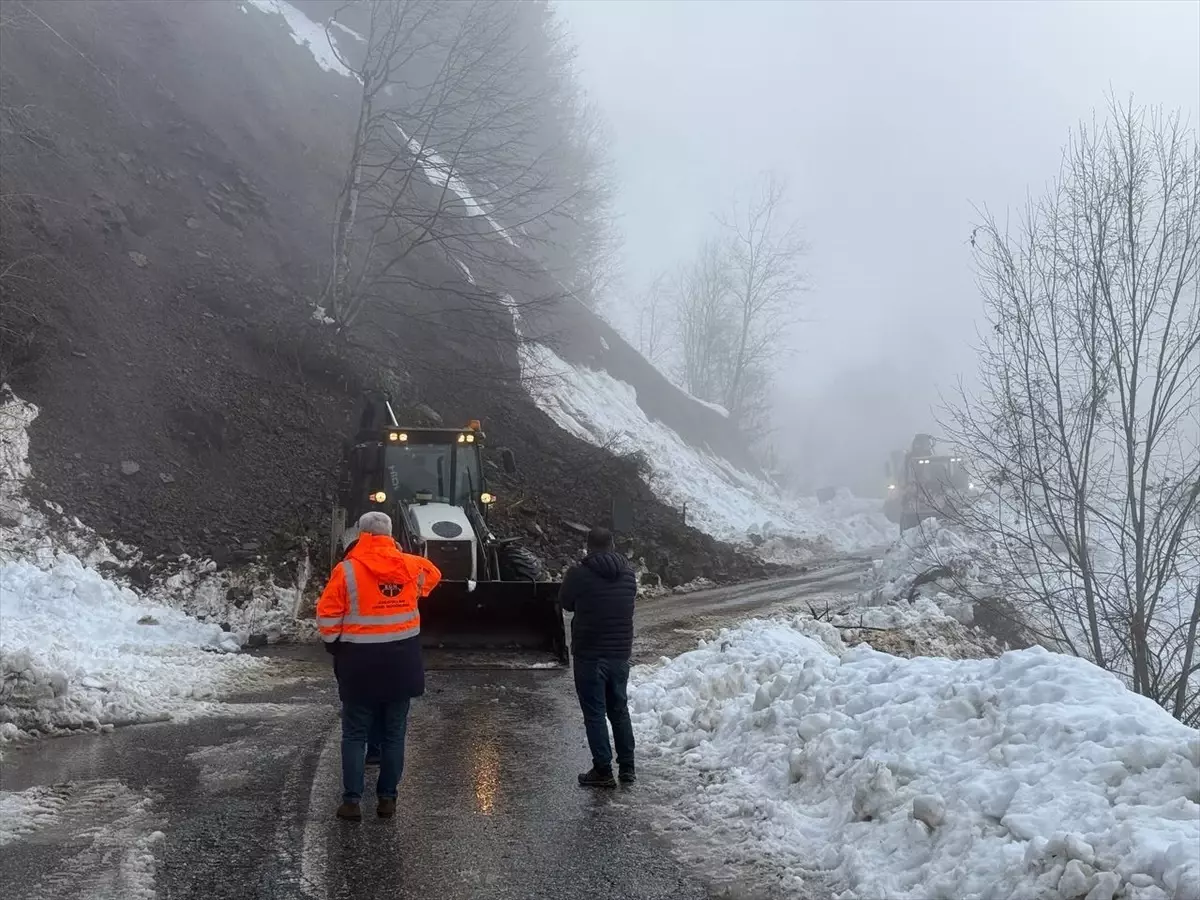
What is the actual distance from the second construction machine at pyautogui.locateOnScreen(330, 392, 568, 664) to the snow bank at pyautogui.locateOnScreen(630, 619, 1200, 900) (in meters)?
4.33

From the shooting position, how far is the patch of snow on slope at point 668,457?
97.0 ft

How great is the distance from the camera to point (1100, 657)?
35.9ft

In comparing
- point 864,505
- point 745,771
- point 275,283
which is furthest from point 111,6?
point 864,505

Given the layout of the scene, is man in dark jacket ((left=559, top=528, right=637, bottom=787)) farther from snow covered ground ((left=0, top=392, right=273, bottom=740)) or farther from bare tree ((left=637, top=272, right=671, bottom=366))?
bare tree ((left=637, top=272, right=671, bottom=366))

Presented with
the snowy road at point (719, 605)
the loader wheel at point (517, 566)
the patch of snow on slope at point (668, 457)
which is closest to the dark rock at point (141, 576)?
the loader wheel at point (517, 566)

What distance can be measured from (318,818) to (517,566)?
6.92 m

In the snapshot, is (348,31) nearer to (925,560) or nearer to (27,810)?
(925,560)

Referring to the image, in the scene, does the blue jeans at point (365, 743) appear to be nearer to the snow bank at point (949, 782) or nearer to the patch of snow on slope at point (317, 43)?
the snow bank at point (949, 782)

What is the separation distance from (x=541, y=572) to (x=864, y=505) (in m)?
43.1

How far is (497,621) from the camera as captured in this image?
11.9m

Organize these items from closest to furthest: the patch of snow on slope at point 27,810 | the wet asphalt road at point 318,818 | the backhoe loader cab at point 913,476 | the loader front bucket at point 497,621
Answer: the wet asphalt road at point 318,818 → the patch of snow on slope at point 27,810 → the loader front bucket at point 497,621 → the backhoe loader cab at point 913,476

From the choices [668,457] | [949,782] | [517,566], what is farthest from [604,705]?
[668,457]

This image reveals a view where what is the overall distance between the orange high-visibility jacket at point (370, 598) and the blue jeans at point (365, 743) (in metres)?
0.46

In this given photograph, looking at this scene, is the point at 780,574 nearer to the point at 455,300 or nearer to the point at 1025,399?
the point at 455,300
